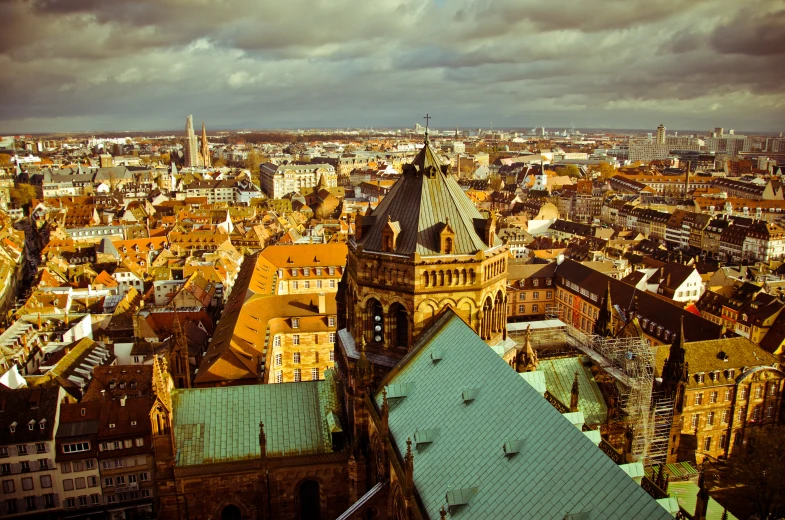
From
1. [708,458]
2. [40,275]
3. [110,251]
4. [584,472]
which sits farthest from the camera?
[110,251]

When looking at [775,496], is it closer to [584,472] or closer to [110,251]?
[584,472]

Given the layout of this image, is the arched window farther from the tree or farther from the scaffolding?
the tree

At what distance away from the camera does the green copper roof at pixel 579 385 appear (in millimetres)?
Result: 42100

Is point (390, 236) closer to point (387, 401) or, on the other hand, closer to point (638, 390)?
point (387, 401)

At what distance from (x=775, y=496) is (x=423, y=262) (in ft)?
126

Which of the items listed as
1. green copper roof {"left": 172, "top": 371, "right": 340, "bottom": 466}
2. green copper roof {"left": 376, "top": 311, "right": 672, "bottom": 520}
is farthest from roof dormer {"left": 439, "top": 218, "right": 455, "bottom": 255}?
green copper roof {"left": 172, "top": 371, "right": 340, "bottom": 466}

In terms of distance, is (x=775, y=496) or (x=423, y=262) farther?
(x=775, y=496)

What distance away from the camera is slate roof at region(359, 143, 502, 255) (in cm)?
3522

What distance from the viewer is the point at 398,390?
3162 cm

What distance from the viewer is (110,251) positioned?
12556 cm

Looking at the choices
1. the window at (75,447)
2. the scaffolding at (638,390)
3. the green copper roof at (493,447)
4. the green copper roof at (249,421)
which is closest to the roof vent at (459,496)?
the green copper roof at (493,447)

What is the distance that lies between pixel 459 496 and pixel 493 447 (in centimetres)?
236

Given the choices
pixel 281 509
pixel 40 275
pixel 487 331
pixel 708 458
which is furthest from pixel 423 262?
pixel 40 275

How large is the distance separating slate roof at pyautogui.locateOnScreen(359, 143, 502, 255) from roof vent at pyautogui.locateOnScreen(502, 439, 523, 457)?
44.7 feet
